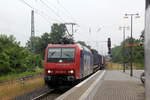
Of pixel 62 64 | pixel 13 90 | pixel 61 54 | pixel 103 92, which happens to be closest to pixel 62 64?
pixel 62 64

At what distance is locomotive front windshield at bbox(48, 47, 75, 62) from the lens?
18633mm

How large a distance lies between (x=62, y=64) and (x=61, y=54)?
2.54 feet

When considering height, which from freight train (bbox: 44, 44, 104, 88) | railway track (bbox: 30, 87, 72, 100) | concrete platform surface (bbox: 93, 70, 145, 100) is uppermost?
freight train (bbox: 44, 44, 104, 88)

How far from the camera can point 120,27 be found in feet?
177

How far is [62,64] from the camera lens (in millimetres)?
18328

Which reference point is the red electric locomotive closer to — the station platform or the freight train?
the freight train

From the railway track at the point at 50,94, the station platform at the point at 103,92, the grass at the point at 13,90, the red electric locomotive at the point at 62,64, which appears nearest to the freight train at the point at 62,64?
the red electric locomotive at the point at 62,64

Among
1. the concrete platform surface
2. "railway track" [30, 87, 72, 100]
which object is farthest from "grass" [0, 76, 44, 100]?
the concrete platform surface

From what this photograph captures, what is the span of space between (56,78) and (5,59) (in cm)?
2050

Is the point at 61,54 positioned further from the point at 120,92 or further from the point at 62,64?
the point at 120,92

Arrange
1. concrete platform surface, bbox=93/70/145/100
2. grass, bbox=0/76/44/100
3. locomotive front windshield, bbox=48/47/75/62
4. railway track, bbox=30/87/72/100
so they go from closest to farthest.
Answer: concrete platform surface, bbox=93/70/145/100
railway track, bbox=30/87/72/100
grass, bbox=0/76/44/100
locomotive front windshield, bbox=48/47/75/62

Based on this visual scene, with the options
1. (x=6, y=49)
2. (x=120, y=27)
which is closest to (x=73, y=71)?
(x=6, y=49)

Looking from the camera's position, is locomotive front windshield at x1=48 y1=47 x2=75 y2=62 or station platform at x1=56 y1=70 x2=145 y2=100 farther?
locomotive front windshield at x1=48 y1=47 x2=75 y2=62

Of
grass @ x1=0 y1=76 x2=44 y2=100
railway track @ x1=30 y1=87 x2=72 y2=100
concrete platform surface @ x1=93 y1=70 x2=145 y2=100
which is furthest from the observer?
grass @ x1=0 y1=76 x2=44 y2=100
